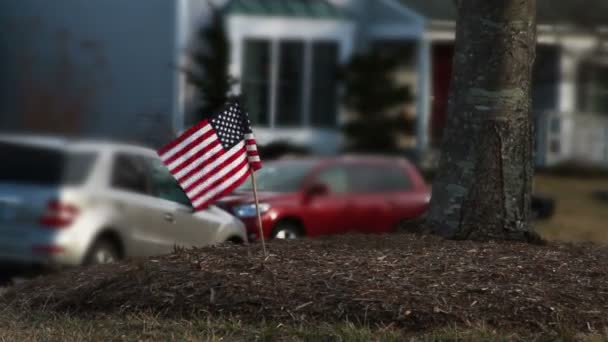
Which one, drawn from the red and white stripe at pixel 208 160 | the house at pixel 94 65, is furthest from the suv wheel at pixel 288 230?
the house at pixel 94 65

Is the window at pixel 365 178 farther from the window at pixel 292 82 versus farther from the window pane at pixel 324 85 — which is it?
the window pane at pixel 324 85

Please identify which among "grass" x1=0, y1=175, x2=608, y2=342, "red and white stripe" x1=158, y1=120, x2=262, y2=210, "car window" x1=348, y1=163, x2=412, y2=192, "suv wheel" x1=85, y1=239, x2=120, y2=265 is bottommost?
"suv wheel" x1=85, y1=239, x2=120, y2=265

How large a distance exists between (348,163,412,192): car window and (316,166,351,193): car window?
98 millimetres

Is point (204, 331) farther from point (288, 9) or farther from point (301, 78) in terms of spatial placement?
point (301, 78)

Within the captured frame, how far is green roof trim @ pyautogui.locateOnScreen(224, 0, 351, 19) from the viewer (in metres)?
A: 24.4

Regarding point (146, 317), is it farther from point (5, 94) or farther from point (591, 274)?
point (5, 94)

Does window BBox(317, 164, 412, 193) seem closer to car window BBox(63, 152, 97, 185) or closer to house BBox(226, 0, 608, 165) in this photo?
car window BBox(63, 152, 97, 185)

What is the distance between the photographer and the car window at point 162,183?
12695 millimetres

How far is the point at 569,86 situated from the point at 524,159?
62.9ft

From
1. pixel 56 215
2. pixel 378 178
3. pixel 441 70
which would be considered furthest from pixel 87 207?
pixel 441 70

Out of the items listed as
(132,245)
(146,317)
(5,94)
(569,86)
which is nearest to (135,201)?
(132,245)

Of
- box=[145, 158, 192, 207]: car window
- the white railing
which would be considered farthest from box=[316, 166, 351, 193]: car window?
the white railing

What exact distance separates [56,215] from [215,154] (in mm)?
3647

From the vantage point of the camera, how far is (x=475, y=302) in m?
7.61
